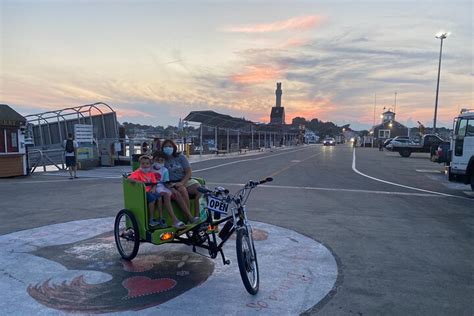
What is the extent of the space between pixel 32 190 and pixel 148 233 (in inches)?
352

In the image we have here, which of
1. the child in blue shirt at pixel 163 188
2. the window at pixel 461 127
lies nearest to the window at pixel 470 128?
the window at pixel 461 127

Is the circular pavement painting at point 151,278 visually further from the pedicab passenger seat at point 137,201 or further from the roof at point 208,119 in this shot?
the roof at point 208,119

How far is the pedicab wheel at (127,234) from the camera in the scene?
518 centimetres

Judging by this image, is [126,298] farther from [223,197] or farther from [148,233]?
[223,197]

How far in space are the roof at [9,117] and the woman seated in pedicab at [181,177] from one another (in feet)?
41.5

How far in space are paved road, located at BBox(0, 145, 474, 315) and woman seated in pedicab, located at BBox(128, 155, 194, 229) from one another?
2.21 metres

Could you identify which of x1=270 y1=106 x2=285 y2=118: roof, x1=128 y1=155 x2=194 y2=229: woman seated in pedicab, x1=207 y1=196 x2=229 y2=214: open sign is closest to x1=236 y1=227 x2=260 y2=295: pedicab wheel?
x1=207 y1=196 x2=229 y2=214: open sign

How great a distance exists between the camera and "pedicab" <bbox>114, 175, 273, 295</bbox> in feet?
14.4

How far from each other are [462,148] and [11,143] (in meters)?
17.5

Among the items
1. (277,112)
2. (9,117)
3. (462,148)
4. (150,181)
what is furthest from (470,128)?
(277,112)

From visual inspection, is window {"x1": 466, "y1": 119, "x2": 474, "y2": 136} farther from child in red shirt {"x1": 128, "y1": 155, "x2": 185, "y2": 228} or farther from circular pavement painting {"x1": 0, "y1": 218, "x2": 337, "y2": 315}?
child in red shirt {"x1": 128, "y1": 155, "x2": 185, "y2": 228}

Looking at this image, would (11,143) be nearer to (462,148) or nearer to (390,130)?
(462,148)

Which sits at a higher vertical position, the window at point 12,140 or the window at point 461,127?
the window at point 461,127

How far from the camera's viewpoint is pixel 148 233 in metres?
5.05
